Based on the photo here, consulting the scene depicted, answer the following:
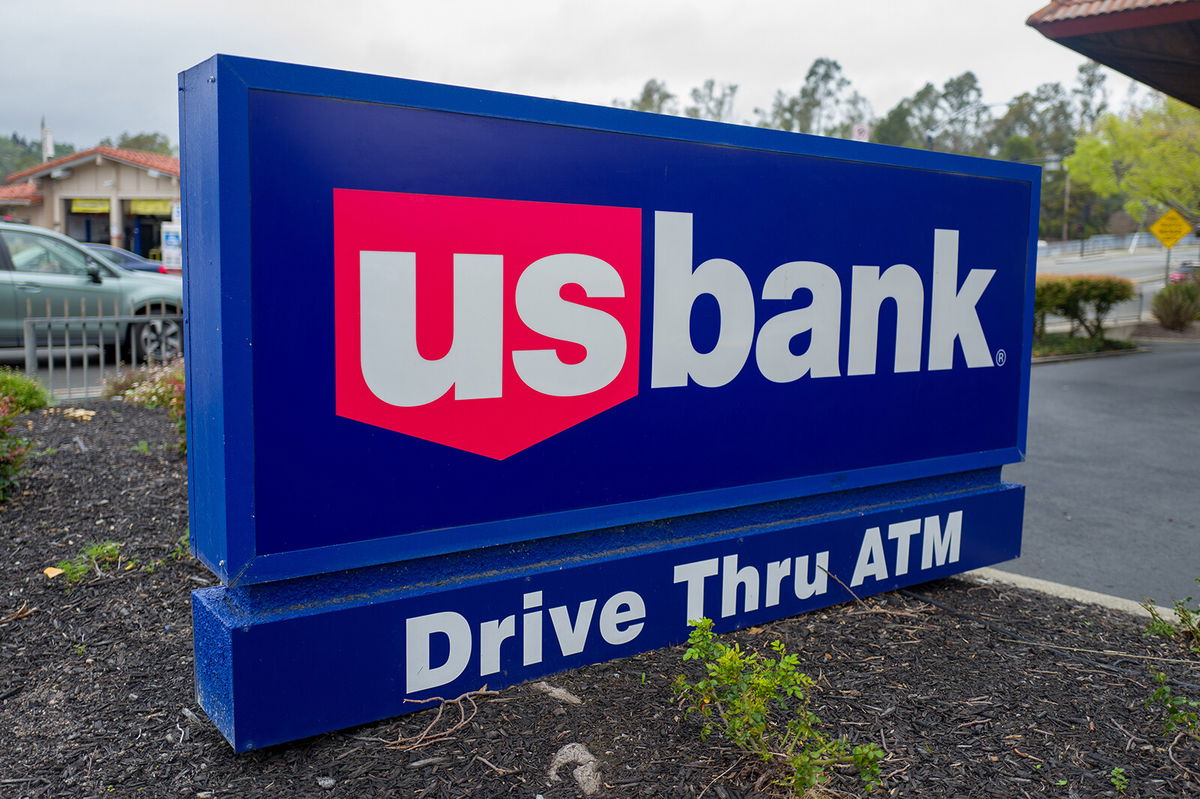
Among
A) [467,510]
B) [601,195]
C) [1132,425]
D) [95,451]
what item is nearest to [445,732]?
[467,510]

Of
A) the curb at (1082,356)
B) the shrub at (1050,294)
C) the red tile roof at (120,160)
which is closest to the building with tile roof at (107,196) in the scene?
the red tile roof at (120,160)

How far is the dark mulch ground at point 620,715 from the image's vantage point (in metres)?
2.68

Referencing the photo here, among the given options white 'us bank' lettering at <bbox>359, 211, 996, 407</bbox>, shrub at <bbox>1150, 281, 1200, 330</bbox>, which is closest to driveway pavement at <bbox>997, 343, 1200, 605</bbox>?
white 'us bank' lettering at <bbox>359, 211, 996, 407</bbox>

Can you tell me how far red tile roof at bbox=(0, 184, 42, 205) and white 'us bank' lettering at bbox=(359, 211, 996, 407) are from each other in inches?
1655

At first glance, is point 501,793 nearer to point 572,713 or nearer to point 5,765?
point 572,713

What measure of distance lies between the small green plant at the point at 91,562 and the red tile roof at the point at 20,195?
1583 inches

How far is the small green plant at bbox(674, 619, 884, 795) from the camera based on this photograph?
2516mm

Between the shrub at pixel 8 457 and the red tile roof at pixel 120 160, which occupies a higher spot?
the red tile roof at pixel 120 160

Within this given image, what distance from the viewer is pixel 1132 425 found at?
11.2m

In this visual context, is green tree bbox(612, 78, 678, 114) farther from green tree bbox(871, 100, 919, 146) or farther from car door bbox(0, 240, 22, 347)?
car door bbox(0, 240, 22, 347)

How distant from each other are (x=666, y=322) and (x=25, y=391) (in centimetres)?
659

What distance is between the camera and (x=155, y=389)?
8445mm

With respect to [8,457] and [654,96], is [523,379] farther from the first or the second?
[654,96]

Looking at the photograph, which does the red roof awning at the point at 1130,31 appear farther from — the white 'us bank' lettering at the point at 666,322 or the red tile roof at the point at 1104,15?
the white 'us bank' lettering at the point at 666,322
